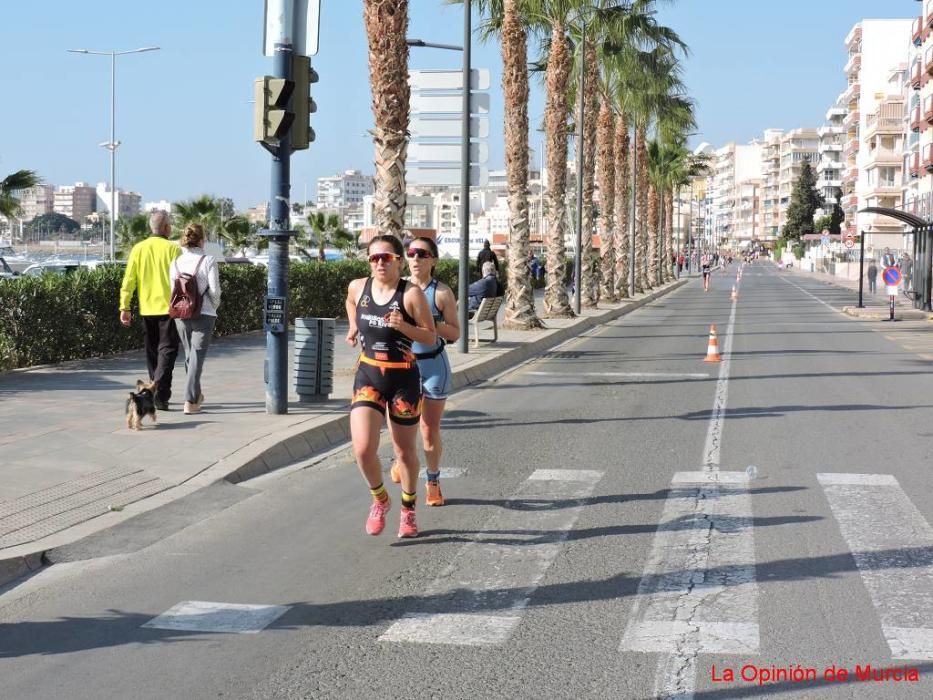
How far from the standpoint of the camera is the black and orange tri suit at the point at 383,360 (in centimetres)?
683

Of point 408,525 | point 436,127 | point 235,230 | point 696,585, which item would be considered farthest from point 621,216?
point 696,585

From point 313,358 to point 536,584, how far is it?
6696mm

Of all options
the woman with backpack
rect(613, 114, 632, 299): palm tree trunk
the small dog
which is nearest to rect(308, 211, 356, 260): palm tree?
rect(613, 114, 632, 299): palm tree trunk

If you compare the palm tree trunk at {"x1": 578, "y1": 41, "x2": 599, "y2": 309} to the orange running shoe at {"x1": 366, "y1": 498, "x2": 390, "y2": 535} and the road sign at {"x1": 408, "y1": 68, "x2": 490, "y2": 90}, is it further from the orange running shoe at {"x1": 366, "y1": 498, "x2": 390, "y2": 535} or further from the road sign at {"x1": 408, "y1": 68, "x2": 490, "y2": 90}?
the orange running shoe at {"x1": 366, "y1": 498, "x2": 390, "y2": 535}

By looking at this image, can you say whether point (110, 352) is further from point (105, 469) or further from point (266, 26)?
point (105, 469)

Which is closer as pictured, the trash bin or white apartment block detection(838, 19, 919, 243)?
the trash bin

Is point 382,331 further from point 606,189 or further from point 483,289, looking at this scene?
point 606,189

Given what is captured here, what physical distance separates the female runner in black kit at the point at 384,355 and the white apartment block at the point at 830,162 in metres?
168

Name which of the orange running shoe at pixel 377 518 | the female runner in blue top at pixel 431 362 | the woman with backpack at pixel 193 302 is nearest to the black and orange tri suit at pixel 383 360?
the orange running shoe at pixel 377 518

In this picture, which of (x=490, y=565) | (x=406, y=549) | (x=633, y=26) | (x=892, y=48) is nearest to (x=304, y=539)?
(x=406, y=549)

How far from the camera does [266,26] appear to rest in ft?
37.0

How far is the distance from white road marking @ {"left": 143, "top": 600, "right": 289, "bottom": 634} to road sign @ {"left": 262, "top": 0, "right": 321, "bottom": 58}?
675 centimetres

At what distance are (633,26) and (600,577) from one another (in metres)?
34.4

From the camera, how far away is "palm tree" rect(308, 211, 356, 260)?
70.1 meters
